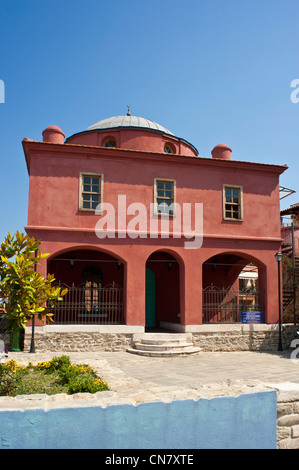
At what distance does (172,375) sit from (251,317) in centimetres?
599

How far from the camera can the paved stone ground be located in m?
4.63

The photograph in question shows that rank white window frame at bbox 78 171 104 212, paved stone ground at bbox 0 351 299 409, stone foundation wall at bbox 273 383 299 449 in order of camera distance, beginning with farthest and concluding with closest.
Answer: white window frame at bbox 78 171 104 212
stone foundation wall at bbox 273 383 299 449
paved stone ground at bbox 0 351 299 409

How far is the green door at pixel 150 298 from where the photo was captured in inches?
653

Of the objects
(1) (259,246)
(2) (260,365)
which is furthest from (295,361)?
(1) (259,246)

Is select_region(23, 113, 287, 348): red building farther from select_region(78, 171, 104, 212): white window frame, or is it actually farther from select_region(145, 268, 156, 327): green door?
select_region(145, 268, 156, 327): green door

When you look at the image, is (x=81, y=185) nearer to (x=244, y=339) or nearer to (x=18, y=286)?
(x=18, y=286)

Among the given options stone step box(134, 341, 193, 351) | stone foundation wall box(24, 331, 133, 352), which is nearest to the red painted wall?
Answer: stone foundation wall box(24, 331, 133, 352)

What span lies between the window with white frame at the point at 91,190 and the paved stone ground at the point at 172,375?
5.10 meters

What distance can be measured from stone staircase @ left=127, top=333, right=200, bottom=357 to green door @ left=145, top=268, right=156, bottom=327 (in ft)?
11.3

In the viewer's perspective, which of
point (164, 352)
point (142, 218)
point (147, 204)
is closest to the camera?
point (164, 352)

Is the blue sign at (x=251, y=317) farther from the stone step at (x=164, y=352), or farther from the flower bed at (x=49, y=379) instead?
the flower bed at (x=49, y=379)

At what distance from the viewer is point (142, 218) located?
1385 cm

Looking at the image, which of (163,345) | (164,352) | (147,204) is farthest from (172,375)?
(147,204)

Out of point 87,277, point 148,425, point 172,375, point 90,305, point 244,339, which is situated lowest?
point 172,375
